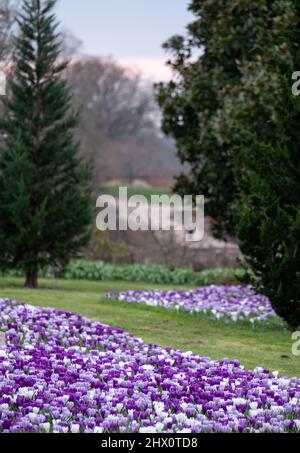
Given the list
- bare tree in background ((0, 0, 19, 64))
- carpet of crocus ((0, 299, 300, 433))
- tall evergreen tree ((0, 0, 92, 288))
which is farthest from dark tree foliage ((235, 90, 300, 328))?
bare tree in background ((0, 0, 19, 64))

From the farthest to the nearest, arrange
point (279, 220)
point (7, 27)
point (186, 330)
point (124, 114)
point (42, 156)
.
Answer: point (124, 114) < point (7, 27) < point (42, 156) < point (186, 330) < point (279, 220)

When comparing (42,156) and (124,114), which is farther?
(124,114)

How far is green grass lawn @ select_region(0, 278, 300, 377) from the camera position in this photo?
363 inches

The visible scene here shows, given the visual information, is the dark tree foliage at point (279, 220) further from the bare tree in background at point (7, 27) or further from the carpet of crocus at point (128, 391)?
the bare tree in background at point (7, 27)

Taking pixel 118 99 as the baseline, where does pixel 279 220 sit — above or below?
below

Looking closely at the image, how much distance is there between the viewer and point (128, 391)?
6.29 meters

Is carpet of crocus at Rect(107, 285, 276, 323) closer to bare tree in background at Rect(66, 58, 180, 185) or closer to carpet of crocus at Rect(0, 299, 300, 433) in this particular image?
carpet of crocus at Rect(0, 299, 300, 433)

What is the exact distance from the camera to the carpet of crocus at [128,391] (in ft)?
17.6

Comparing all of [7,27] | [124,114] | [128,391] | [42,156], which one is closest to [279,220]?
[128,391]

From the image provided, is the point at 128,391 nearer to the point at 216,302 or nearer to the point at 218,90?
the point at 216,302

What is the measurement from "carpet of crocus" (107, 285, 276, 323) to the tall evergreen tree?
8.10 feet

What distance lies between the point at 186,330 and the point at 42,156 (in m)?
6.96

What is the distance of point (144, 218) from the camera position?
104ft

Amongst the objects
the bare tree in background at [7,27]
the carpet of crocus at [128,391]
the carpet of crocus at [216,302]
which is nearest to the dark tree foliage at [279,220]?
the carpet of crocus at [216,302]
